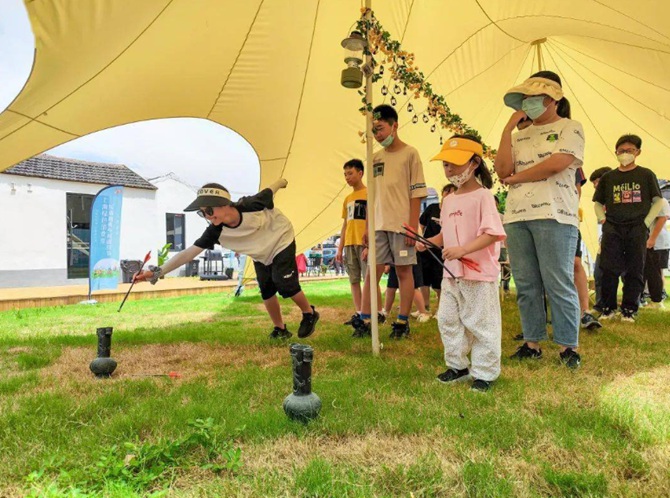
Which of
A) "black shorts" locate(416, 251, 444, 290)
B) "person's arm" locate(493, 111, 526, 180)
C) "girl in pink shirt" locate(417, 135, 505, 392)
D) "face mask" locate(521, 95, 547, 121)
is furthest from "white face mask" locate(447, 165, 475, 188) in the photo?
"black shorts" locate(416, 251, 444, 290)

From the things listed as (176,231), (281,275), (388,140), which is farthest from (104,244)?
(176,231)

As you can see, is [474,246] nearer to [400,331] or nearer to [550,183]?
[550,183]

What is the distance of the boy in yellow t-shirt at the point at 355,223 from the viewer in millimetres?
3883

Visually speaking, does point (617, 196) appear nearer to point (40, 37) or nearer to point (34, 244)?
point (40, 37)

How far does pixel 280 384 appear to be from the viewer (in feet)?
6.72

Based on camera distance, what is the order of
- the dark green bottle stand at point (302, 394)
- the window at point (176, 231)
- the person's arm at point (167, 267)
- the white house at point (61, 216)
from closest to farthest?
1. the dark green bottle stand at point (302, 394)
2. the person's arm at point (167, 267)
3. the white house at point (61, 216)
4. the window at point (176, 231)

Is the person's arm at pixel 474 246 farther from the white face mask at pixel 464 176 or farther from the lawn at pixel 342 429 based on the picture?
the lawn at pixel 342 429

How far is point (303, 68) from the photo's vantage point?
13.8 ft

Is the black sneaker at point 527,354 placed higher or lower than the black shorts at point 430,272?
lower

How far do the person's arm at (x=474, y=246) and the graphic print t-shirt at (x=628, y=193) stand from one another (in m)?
2.54

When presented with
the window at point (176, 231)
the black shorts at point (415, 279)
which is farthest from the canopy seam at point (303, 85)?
the window at point (176, 231)

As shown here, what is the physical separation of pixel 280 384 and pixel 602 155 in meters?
6.86

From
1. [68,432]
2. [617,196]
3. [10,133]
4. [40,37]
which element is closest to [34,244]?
[10,133]

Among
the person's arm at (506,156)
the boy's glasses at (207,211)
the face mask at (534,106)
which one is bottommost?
the boy's glasses at (207,211)
